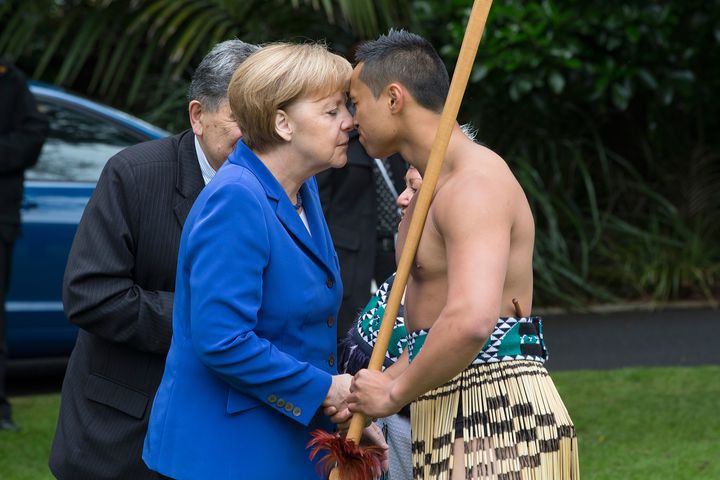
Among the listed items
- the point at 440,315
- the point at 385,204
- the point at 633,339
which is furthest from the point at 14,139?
the point at 633,339

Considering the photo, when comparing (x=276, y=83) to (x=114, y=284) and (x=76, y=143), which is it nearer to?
(x=114, y=284)

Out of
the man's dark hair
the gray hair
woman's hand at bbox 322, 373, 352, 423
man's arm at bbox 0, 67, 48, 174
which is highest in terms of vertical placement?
man's arm at bbox 0, 67, 48, 174

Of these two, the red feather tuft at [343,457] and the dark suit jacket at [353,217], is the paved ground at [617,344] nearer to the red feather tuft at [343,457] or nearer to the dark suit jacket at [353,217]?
the dark suit jacket at [353,217]

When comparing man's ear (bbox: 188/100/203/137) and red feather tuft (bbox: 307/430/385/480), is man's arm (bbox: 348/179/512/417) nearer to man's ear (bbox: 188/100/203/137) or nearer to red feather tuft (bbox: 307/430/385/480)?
red feather tuft (bbox: 307/430/385/480)

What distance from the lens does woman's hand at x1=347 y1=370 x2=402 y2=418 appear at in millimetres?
2846

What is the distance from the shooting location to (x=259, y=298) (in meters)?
2.82

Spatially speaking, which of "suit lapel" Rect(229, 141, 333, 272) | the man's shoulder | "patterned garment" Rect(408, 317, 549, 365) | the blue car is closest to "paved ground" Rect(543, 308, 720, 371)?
the blue car

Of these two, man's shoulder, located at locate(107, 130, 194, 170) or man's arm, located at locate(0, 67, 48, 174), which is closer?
man's shoulder, located at locate(107, 130, 194, 170)

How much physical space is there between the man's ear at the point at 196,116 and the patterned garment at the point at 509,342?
3.22 feet

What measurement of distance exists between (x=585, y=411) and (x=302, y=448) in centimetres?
409

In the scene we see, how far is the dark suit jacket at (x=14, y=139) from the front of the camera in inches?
255

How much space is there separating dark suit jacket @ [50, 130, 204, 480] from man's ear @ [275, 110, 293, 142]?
68cm

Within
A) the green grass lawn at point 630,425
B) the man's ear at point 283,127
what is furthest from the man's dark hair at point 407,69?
the green grass lawn at point 630,425

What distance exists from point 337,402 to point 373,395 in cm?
15
